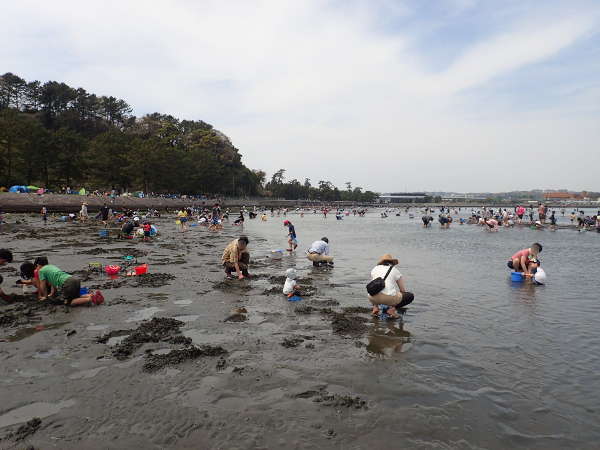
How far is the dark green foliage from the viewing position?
58.1 metres

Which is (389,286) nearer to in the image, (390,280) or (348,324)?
(390,280)

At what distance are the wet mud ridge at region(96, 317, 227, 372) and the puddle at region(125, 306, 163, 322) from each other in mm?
361

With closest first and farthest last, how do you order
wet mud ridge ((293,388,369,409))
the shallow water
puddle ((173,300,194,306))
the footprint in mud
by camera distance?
the shallow water
wet mud ridge ((293,388,369,409))
the footprint in mud
puddle ((173,300,194,306))

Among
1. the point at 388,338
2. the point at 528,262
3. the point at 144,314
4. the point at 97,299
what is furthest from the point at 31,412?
the point at 528,262

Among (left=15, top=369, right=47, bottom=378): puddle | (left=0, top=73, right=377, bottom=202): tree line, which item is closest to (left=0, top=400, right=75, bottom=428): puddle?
(left=15, top=369, right=47, bottom=378): puddle

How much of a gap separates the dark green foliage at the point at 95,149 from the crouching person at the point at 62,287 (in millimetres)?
55675

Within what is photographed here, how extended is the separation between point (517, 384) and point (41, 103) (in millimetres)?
138100

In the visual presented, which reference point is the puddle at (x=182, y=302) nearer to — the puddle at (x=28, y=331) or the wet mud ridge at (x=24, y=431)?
the puddle at (x=28, y=331)

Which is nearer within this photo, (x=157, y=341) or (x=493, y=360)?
(x=493, y=360)

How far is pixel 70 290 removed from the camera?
930 cm

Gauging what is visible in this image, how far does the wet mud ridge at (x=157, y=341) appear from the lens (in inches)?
251

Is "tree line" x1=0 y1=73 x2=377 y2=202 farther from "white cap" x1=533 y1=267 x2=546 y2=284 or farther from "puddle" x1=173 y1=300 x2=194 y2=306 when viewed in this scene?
"white cap" x1=533 y1=267 x2=546 y2=284

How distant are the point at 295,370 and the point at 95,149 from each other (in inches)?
3013

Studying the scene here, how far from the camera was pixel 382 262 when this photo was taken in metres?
8.88
